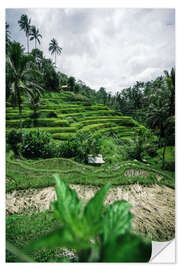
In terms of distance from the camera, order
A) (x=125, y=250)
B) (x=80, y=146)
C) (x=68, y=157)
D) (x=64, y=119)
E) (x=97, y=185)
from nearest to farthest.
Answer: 1. (x=125, y=250)
2. (x=97, y=185)
3. (x=68, y=157)
4. (x=80, y=146)
5. (x=64, y=119)

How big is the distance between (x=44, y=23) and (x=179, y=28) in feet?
4.73

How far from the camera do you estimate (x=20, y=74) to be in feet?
7.28

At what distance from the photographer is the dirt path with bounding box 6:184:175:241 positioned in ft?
5.50

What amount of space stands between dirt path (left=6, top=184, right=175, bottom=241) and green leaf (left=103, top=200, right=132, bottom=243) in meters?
1.53

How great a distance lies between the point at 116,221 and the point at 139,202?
1773mm

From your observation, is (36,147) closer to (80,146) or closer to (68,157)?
(68,157)

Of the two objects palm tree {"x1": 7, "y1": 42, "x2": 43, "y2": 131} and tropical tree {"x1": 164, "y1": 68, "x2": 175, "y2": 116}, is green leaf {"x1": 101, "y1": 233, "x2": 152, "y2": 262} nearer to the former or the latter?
tropical tree {"x1": 164, "y1": 68, "x2": 175, "y2": 116}

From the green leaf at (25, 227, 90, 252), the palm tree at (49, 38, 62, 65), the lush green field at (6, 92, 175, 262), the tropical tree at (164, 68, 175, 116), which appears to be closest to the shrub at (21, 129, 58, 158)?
the lush green field at (6, 92, 175, 262)

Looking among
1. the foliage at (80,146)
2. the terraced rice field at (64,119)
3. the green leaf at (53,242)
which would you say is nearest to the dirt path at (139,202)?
the foliage at (80,146)

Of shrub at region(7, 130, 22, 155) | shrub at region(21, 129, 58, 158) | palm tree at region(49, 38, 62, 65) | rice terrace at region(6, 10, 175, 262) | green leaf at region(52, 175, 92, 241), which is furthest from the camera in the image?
shrub at region(21, 129, 58, 158)

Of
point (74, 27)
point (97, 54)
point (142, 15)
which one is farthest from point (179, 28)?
point (74, 27)

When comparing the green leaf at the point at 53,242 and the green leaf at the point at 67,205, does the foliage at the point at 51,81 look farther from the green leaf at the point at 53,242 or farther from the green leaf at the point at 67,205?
the green leaf at the point at 53,242

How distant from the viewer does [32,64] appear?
87.1 inches

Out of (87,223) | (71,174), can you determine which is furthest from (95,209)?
(71,174)
